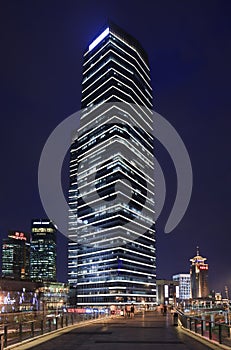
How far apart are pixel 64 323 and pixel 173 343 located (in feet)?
57.1

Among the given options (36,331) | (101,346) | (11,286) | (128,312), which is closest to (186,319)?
(36,331)

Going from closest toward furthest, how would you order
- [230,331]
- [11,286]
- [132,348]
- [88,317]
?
[132,348] < [230,331] < [88,317] < [11,286]

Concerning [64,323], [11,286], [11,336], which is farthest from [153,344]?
[11,286]

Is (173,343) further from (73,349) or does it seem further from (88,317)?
(88,317)

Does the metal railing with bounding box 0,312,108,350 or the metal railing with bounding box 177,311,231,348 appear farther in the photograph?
the metal railing with bounding box 177,311,231,348

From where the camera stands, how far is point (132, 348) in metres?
18.9

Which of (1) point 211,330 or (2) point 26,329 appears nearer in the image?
(2) point 26,329

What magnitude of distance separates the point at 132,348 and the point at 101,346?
5.64 ft

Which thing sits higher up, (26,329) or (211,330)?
(26,329)

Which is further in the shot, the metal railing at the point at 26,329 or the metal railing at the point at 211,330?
the metal railing at the point at 211,330

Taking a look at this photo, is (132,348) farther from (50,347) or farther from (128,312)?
(128,312)

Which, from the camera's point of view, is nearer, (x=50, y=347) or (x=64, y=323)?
(x=50, y=347)

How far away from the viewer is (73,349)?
18.9 meters

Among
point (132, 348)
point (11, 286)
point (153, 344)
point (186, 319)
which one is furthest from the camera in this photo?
point (11, 286)
